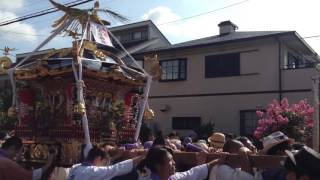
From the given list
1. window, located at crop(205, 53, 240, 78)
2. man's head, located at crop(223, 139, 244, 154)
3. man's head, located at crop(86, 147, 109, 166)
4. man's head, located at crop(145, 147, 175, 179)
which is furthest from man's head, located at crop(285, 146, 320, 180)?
window, located at crop(205, 53, 240, 78)

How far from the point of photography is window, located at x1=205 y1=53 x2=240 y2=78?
19.7m

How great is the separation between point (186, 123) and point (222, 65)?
3205mm

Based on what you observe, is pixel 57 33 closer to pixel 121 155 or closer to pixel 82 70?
pixel 82 70

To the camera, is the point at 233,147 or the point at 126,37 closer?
the point at 233,147

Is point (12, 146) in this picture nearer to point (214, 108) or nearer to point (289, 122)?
point (289, 122)

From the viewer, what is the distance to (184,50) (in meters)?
21.0

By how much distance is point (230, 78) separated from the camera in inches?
786

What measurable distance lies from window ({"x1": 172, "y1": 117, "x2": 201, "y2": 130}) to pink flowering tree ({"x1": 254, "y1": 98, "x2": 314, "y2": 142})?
8.49 m

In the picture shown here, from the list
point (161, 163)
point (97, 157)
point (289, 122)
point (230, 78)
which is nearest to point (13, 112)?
point (97, 157)

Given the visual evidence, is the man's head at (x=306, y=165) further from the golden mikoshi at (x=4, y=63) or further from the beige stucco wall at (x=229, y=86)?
the beige stucco wall at (x=229, y=86)

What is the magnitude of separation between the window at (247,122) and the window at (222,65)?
1758mm

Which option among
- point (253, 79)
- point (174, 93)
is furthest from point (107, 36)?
point (174, 93)

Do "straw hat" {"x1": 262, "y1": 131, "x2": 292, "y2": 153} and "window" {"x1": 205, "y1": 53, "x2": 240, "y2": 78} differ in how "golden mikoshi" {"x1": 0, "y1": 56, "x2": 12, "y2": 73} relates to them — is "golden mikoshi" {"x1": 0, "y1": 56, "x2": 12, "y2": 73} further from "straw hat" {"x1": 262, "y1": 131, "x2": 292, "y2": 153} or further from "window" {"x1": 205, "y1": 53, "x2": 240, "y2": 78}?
"window" {"x1": 205, "y1": 53, "x2": 240, "y2": 78}

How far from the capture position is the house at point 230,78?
18.6 metres
